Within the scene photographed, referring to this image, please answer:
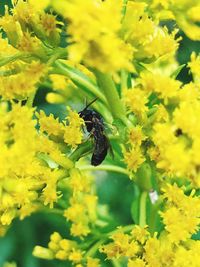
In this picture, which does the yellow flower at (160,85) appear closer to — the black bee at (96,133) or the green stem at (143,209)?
the black bee at (96,133)

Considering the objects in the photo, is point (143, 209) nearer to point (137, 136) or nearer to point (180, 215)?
point (180, 215)

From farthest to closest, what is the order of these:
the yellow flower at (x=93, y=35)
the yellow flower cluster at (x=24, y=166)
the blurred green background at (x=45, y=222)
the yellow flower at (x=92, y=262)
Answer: the blurred green background at (x=45, y=222) < the yellow flower at (x=92, y=262) < the yellow flower cluster at (x=24, y=166) < the yellow flower at (x=93, y=35)

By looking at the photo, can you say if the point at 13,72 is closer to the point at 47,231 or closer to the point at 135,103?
the point at 135,103

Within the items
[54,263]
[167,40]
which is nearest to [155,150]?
[167,40]

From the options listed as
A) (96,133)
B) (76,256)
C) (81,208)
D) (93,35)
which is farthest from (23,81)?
(76,256)

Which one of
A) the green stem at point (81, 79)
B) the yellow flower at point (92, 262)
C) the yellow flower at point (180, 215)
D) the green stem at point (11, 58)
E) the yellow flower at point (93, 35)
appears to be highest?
the yellow flower at point (93, 35)

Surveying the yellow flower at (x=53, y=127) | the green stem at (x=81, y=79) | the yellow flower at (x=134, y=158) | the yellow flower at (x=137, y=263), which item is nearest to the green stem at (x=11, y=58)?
the green stem at (x=81, y=79)

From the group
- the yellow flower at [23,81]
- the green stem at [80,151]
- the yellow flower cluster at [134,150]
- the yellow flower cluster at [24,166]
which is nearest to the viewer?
the yellow flower cluster at [24,166]
